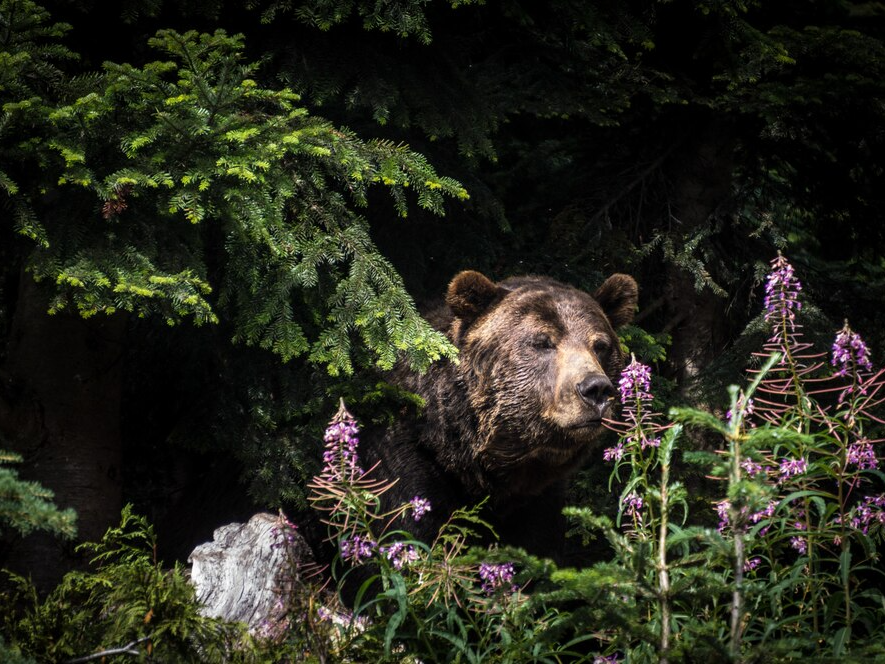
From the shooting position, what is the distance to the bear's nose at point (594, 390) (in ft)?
16.0

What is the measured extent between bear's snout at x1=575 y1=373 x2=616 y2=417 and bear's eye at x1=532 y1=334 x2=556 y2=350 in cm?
52

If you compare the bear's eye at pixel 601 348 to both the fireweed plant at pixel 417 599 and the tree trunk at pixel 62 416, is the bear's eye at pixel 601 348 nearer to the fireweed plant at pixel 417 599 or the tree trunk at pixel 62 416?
the fireweed plant at pixel 417 599

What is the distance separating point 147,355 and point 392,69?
266 cm

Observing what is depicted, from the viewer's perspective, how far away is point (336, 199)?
4801mm

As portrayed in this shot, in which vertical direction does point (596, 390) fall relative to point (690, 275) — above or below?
below

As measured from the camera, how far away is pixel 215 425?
18.6ft

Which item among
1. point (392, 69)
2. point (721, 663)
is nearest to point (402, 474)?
point (392, 69)

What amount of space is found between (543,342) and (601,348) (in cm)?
38

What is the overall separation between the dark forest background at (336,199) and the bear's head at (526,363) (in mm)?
548

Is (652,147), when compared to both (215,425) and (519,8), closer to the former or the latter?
(519,8)

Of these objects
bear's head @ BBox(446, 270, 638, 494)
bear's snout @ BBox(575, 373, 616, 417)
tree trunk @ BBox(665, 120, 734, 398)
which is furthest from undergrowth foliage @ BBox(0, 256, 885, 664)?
tree trunk @ BBox(665, 120, 734, 398)

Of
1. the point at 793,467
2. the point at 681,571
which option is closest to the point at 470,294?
the point at 793,467

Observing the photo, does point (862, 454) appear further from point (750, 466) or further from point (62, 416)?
point (62, 416)

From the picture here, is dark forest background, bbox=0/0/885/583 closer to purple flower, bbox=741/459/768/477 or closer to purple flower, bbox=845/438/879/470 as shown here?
purple flower, bbox=741/459/768/477
